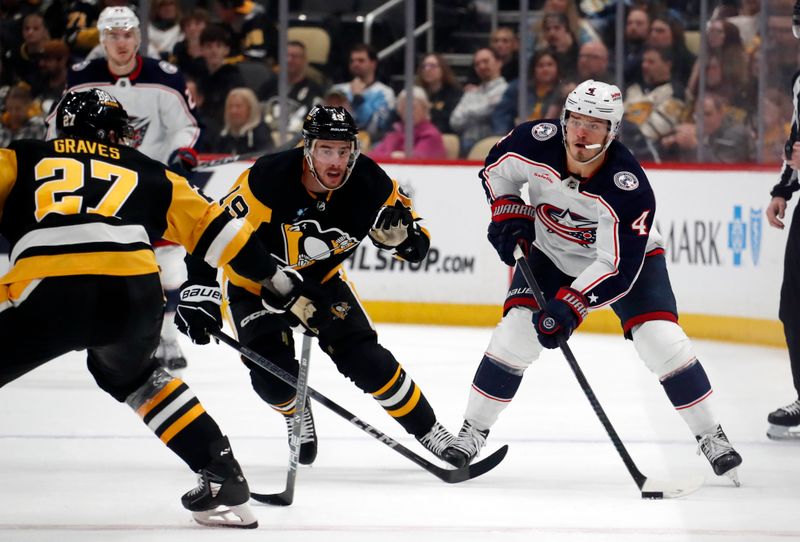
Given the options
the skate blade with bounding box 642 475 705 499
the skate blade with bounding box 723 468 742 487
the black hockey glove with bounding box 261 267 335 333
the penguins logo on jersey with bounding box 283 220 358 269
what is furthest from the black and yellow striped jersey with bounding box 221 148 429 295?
the skate blade with bounding box 723 468 742 487

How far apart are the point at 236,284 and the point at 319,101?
3.90 metres

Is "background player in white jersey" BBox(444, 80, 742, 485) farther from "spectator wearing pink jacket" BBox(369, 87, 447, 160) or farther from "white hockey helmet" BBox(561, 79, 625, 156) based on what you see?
"spectator wearing pink jacket" BBox(369, 87, 447, 160)

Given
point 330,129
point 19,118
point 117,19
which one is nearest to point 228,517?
point 330,129

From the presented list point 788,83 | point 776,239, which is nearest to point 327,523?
point 776,239

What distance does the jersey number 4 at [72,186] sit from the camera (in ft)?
8.48

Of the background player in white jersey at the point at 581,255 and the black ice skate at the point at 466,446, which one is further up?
the background player in white jersey at the point at 581,255

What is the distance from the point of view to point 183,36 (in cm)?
739

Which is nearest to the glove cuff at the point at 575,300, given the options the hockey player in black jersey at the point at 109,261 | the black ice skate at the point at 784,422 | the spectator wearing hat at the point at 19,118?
the hockey player in black jersey at the point at 109,261

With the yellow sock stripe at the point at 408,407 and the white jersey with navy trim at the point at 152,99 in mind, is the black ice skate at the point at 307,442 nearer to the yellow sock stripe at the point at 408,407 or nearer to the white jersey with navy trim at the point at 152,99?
the yellow sock stripe at the point at 408,407

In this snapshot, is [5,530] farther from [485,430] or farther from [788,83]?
[788,83]

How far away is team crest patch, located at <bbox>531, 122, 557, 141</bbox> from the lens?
3.49 m

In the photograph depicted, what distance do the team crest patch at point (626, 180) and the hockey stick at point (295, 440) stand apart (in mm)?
909

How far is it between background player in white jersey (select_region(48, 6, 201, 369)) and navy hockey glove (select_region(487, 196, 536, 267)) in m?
1.91

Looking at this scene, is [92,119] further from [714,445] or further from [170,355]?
[170,355]
